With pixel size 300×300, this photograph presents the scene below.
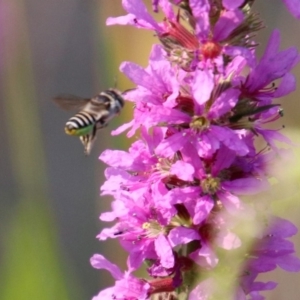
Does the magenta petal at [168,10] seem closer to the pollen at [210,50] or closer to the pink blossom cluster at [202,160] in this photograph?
the pink blossom cluster at [202,160]

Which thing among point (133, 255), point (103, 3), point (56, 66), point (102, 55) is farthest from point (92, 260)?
point (56, 66)

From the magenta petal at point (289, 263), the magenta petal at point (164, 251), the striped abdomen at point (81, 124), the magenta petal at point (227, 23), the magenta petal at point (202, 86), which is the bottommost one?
the magenta petal at point (289, 263)

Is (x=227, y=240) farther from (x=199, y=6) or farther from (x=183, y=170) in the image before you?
(x=199, y=6)

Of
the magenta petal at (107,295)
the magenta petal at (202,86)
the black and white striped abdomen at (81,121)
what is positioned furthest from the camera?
the black and white striped abdomen at (81,121)

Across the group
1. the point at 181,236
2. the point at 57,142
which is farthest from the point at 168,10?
the point at 57,142

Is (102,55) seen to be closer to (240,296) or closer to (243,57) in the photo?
(243,57)

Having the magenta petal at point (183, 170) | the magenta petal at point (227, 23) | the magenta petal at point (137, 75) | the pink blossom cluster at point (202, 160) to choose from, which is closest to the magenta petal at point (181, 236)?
the pink blossom cluster at point (202, 160)
